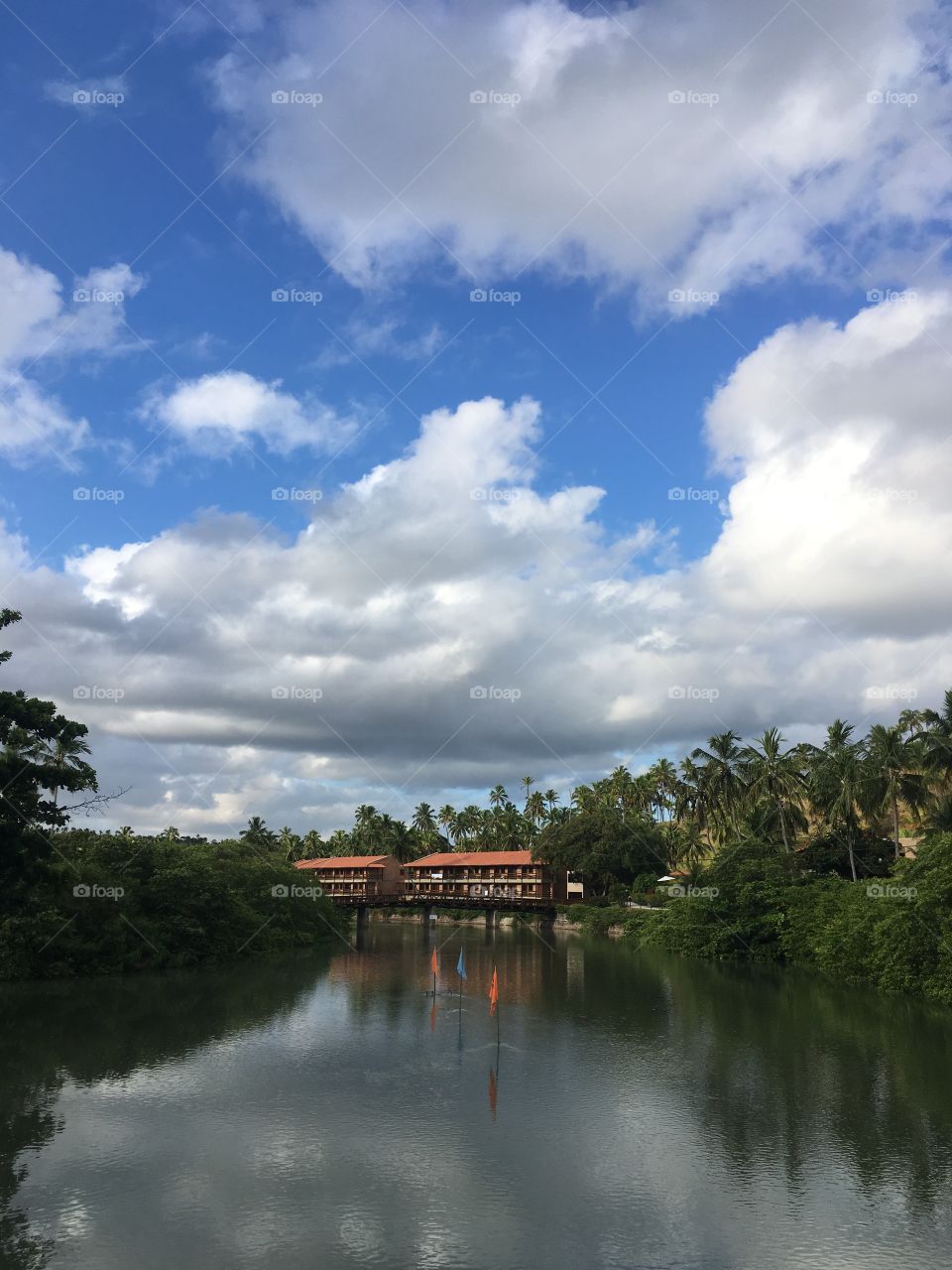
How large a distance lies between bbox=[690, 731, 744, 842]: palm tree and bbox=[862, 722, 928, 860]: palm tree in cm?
2157

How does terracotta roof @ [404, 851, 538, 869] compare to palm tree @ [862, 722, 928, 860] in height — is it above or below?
below

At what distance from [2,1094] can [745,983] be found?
4414 cm

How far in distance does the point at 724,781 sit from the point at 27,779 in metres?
72.6

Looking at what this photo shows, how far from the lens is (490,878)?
393 feet

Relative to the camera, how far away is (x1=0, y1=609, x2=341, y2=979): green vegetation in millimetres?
43312

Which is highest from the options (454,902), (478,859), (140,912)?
(140,912)

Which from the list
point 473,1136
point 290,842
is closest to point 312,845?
point 290,842

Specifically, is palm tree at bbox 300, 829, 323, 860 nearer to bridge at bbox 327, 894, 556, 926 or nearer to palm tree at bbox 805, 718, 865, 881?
bridge at bbox 327, 894, 556, 926

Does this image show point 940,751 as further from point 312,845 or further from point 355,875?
point 312,845

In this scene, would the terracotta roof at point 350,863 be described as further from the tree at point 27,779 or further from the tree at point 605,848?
the tree at point 27,779

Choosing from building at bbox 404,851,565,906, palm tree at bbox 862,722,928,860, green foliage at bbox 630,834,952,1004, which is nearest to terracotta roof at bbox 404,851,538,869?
building at bbox 404,851,565,906

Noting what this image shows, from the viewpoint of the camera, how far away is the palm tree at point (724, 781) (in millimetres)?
95562

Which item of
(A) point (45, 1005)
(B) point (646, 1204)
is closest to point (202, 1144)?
(B) point (646, 1204)

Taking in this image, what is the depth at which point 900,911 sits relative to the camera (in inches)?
1994
